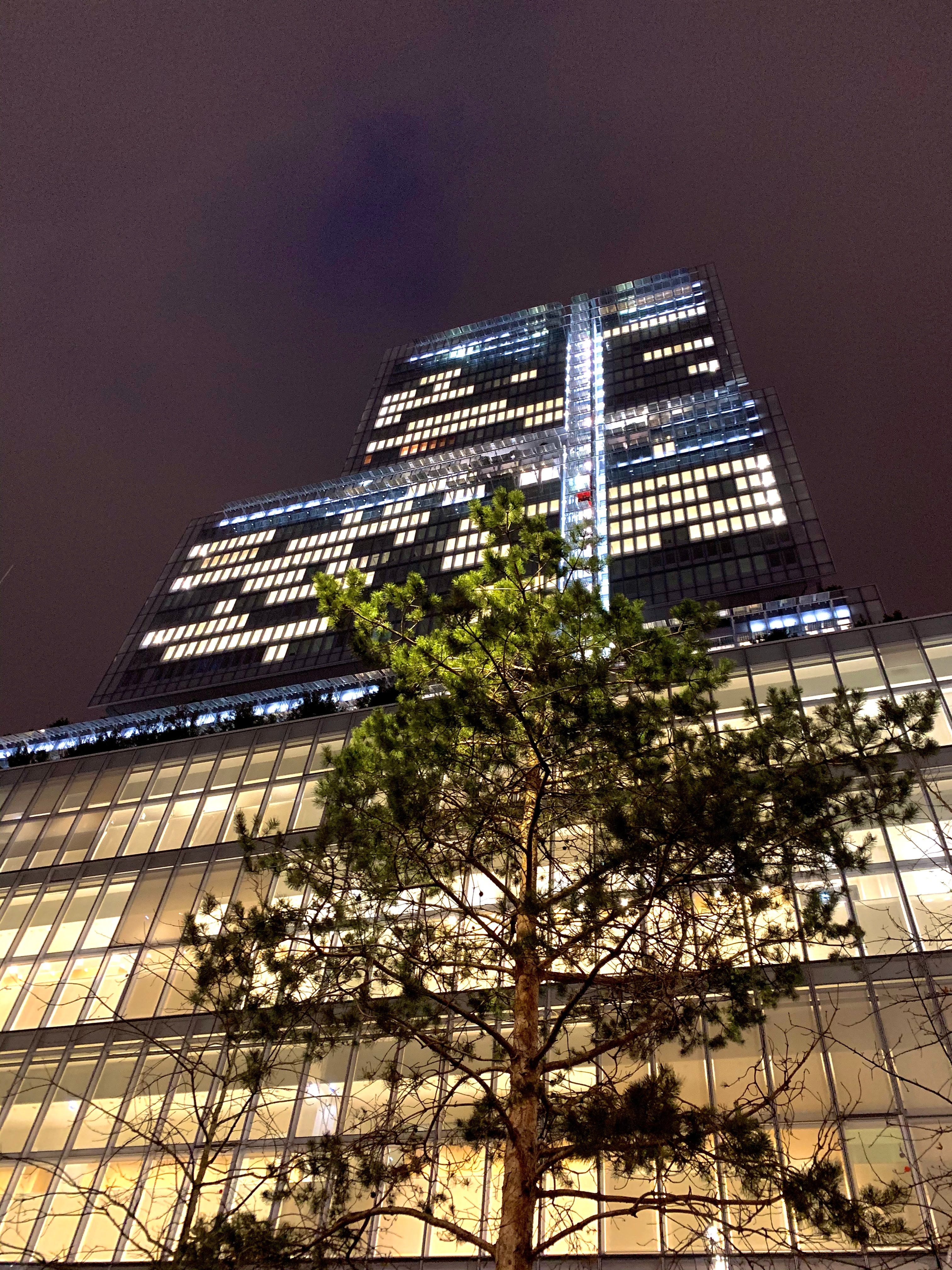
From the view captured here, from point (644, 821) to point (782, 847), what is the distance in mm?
1758

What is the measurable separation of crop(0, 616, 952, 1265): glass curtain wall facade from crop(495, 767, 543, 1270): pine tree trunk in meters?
1.62

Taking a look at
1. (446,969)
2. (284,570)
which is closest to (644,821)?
(446,969)

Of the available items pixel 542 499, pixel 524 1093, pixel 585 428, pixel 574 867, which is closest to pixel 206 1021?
pixel 574 867

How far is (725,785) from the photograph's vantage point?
26.6 ft

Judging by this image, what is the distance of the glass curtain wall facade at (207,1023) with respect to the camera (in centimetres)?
1280

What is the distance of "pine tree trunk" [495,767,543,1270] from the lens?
23.4ft

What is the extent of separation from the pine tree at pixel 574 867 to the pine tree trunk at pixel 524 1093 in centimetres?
3

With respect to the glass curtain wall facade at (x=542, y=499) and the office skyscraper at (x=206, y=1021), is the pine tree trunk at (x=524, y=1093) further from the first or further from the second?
the glass curtain wall facade at (x=542, y=499)

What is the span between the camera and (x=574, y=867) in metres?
10.0

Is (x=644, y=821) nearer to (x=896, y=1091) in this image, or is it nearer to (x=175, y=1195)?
(x=896, y=1091)

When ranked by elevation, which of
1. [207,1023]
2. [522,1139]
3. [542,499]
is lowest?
[522,1139]

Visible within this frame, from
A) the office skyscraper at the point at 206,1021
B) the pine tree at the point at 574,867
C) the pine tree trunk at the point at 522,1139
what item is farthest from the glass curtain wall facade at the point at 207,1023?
the pine tree trunk at the point at 522,1139

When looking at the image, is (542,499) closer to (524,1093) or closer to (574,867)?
(574,867)

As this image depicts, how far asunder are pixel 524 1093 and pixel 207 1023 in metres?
13.0
